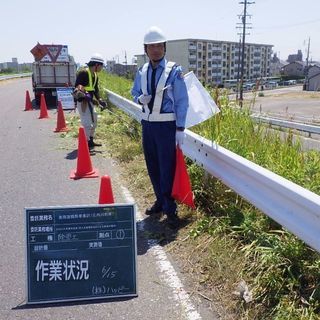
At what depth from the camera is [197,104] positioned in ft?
16.4

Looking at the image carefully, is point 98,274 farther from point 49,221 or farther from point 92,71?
point 92,71

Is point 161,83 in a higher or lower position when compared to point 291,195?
higher

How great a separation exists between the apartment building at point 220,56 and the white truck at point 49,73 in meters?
55.7

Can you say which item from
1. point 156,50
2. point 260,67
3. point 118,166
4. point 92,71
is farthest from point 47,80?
point 260,67

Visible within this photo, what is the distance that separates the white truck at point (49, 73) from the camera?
20250 millimetres

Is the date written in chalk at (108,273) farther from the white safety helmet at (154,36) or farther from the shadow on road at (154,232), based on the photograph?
the white safety helmet at (154,36)

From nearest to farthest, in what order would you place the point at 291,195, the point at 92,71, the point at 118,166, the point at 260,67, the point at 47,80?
the point at 291,195
the point at 118,166
the point at 92,71
the point at 47,80
the point at 260,67

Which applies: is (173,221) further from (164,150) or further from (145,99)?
(145,99)

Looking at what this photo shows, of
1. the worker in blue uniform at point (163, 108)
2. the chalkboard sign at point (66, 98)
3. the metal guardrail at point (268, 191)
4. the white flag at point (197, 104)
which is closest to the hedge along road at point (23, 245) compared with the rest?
the worker in blue uniform at point (163, 108)

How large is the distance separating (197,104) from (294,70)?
451ft

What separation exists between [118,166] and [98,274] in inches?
173

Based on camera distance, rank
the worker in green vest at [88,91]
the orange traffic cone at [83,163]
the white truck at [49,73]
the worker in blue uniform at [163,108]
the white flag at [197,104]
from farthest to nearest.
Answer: the white truck at [49,73] < the worker in green vest at [88,91] < the orange traffic cone at [83,163] < the white flag at [197,104] < the worker in blue uniform at [163,108]

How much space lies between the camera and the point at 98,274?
10.6 feet

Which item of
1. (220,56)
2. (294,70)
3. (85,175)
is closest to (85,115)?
(85,175)
